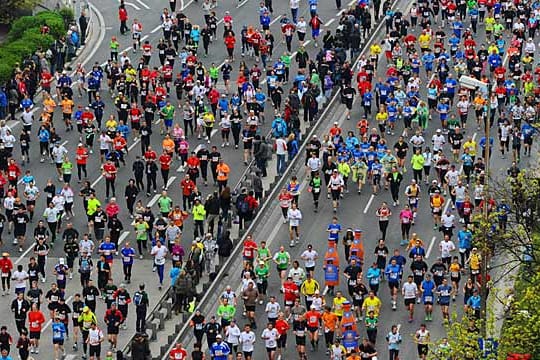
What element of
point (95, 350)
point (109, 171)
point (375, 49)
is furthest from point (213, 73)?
Answer: point (95, 350)

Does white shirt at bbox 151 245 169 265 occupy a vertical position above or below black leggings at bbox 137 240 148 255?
above

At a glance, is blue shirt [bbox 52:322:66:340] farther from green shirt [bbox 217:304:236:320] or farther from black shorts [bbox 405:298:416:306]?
black shorts [bbox 405:298:416:306]

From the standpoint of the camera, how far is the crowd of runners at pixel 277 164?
4725cm

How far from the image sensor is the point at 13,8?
246ft

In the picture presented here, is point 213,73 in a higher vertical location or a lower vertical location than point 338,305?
higher

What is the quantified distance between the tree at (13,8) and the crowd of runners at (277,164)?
13.5 feet

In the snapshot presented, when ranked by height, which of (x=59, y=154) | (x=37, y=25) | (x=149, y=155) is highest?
(x=37, y=25)

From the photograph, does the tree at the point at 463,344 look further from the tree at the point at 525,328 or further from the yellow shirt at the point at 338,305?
the yellow shirt at the point at 338,305

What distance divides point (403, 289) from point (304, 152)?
12671 mm

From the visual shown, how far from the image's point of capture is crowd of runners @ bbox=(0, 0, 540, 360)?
155ft

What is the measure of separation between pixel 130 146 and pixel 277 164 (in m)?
6.04

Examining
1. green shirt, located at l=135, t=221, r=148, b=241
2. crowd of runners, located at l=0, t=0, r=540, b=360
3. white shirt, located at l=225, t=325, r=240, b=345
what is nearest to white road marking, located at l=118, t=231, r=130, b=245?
crowd of runners, located at l=0, t=0, r=540, b=360

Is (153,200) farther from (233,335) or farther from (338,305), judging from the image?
(338,305)

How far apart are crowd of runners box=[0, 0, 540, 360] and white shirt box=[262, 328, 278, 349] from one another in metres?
0.06
